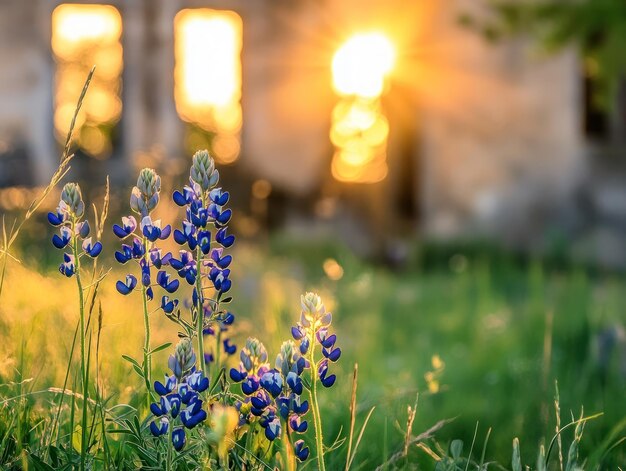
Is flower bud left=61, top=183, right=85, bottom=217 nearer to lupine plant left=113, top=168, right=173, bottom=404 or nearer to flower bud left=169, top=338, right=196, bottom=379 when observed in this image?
lupine plant left=113, top=168, right=173, bottom=404

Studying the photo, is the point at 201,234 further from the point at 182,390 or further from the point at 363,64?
the point at 363,64

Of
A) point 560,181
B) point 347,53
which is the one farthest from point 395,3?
point 560,181

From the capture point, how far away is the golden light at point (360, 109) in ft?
32.4

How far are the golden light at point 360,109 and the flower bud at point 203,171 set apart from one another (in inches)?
322

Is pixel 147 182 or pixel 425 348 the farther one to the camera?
pixel 425 348

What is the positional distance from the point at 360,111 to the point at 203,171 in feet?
27.7

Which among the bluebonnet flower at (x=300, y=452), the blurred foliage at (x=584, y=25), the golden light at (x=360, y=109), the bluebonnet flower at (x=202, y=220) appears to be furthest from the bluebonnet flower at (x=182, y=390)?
the golden light at (x=360, y=109)

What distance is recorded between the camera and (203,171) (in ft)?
5.68

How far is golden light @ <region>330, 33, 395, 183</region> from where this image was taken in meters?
9.87

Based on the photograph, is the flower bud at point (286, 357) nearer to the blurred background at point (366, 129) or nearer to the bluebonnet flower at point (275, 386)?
the bluebonnet flower at point (275, 386)

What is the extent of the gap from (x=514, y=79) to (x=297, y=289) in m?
5.02

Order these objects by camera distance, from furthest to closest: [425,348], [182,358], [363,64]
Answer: [363,64]
[425,348]
[182,358]

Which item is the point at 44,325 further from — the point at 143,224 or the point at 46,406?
the point at 143,224

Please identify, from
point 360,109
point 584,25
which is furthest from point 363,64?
point 584,25
